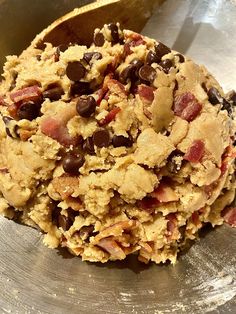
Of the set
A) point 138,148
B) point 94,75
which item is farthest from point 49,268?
point 94,75

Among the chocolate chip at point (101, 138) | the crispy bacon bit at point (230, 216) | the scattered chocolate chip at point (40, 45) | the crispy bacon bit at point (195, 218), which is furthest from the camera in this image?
the scattered chocolate chip at point (40, 45)

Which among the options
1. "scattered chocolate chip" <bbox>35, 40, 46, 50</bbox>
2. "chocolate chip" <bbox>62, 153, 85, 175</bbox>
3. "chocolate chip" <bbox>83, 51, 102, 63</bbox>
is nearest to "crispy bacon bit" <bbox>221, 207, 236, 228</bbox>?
"chocolate chip" <bbox>62, 153, 85, 175</bbox>

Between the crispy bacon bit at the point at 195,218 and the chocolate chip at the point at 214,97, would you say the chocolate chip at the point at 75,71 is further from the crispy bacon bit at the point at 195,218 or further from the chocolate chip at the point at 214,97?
the crispy bacon bit at the point at 195,218

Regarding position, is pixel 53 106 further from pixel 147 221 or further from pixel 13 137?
pixel 147 221

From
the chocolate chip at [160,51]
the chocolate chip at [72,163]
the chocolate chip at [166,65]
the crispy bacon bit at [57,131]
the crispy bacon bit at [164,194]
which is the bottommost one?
the chocolate chip at [72,163]

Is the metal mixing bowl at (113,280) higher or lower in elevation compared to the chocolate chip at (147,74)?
lower

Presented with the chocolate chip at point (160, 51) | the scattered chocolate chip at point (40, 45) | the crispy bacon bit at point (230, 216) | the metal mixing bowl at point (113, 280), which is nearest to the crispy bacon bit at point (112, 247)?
the metal mixing bowl at point (113, 280)

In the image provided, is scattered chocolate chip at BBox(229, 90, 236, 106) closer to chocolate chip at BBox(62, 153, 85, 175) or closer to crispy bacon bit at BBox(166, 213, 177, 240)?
crispy bacon bit at BBox(166, 213, 177, 240)
